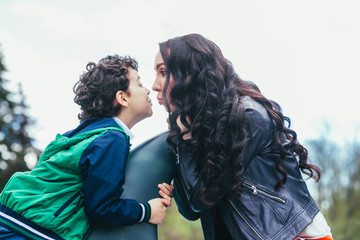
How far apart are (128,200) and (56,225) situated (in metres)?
0.40

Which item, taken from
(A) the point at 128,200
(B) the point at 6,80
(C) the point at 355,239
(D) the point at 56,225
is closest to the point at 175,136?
(A) the point at 128,200

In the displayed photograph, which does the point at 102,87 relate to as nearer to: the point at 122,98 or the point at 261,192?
the point at 122,98

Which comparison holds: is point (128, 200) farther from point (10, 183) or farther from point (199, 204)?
point (10, 183)

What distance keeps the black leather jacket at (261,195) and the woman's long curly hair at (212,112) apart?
54 millimetres

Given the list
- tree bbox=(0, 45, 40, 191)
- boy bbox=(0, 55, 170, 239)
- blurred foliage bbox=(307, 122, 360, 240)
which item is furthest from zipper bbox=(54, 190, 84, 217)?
blurred foliage bbox=(307, 122, 360, 240)

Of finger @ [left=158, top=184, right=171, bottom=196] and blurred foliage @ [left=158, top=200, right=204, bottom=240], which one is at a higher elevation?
finger @ [left=158, top=184, right=171, bottom=196]

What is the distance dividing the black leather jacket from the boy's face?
0.48 m

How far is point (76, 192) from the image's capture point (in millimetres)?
2121

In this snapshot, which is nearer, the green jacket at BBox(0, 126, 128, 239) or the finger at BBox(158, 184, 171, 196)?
the green jacket at BBox(0, 126, 128, 239)

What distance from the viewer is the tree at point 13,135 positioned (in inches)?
607

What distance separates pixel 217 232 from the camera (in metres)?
2.46

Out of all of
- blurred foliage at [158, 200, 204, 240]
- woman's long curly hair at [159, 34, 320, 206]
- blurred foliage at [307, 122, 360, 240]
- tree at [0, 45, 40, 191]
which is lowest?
blurred foliage at [307, 122, 360, 240]

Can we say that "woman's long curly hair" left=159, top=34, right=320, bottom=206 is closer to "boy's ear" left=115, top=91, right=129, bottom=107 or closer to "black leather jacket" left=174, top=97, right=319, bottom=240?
"black leather jacket" left=174, top=97, right=319, bottom=240

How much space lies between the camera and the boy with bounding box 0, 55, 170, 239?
2029 mm
